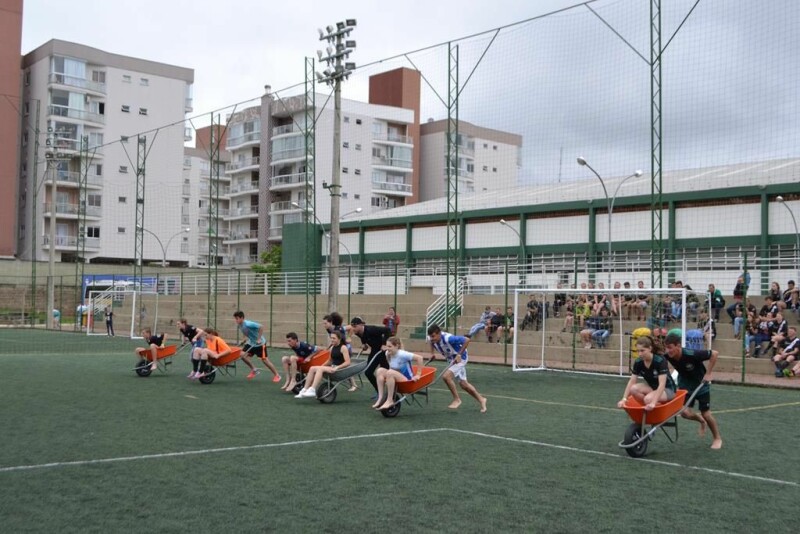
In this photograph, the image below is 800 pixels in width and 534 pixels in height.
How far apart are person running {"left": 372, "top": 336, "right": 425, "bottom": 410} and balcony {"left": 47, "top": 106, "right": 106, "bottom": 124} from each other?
183 feet

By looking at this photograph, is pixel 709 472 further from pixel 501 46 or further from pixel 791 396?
pixel 501 46

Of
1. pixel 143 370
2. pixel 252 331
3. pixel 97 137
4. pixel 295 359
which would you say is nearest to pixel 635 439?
pixel 295 359

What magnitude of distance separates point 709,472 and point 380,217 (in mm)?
41745

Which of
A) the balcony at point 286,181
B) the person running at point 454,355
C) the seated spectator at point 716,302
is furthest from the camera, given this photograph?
the balcony at point 286,181

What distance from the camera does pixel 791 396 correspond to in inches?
620

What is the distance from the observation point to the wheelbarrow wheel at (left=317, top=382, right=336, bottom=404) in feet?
43.7

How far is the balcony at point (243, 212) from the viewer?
7494cm

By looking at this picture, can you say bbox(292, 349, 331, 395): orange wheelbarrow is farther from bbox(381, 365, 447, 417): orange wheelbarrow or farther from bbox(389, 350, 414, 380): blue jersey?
bbox(381, 365, 447, 417): orange wheelbarrow

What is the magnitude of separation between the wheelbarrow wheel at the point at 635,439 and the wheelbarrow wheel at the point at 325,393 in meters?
5.56

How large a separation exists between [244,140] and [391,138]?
13330 millimetres

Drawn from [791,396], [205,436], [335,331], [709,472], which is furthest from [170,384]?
[791,396]

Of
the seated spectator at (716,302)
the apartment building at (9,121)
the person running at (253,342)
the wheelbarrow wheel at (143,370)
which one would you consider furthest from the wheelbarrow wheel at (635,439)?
the apartment building at (9,121)

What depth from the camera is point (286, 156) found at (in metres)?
69.9

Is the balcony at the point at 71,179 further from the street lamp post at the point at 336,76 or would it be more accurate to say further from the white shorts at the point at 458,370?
the white shorts at the point at 458,370
